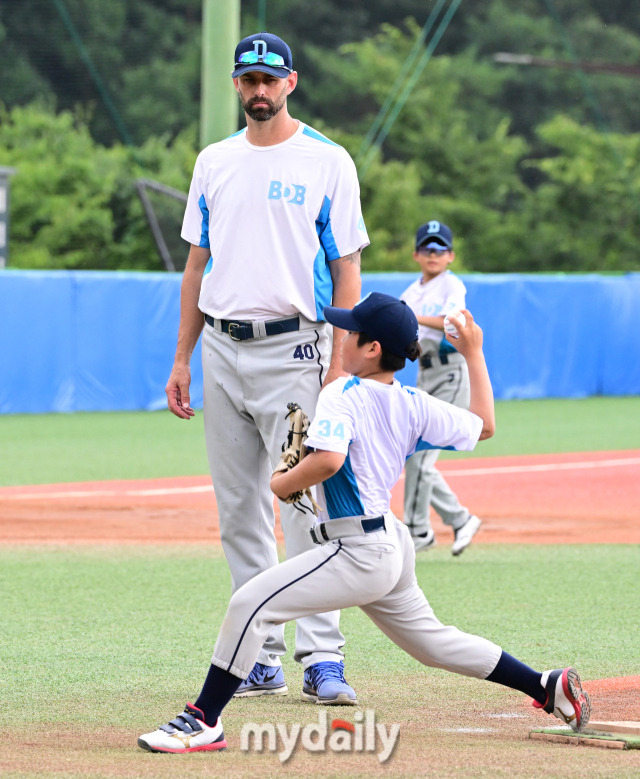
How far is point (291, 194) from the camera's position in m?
4.71

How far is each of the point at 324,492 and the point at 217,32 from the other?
1665 centimetres

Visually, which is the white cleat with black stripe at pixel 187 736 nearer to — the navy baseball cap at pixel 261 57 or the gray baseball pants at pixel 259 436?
the gray baseball pants at pixel 259 436

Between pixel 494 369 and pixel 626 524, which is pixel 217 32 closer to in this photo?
pixel 494 369

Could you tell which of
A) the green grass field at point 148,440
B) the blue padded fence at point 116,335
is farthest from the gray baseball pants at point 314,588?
the blue padded fence at point 116,335

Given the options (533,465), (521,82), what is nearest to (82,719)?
(533,465)

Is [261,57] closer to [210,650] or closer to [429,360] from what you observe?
[210,650]

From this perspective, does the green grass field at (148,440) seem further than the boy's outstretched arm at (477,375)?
Yes

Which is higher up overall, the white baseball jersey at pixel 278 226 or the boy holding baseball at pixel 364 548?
the white baseball jersey at pixel 278 226

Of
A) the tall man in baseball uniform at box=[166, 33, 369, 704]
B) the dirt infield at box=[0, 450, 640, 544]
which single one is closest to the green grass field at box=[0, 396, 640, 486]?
the dirt infield at box=[0, 450, 640, 544]

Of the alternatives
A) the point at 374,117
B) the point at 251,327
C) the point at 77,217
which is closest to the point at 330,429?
the point at 251,327

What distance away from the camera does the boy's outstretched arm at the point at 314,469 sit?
384cm

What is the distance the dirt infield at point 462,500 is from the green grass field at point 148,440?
1038mm

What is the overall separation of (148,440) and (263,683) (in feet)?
36.4

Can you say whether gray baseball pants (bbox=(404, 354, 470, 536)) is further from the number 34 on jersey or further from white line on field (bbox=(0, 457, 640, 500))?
the number 34 on jersey
